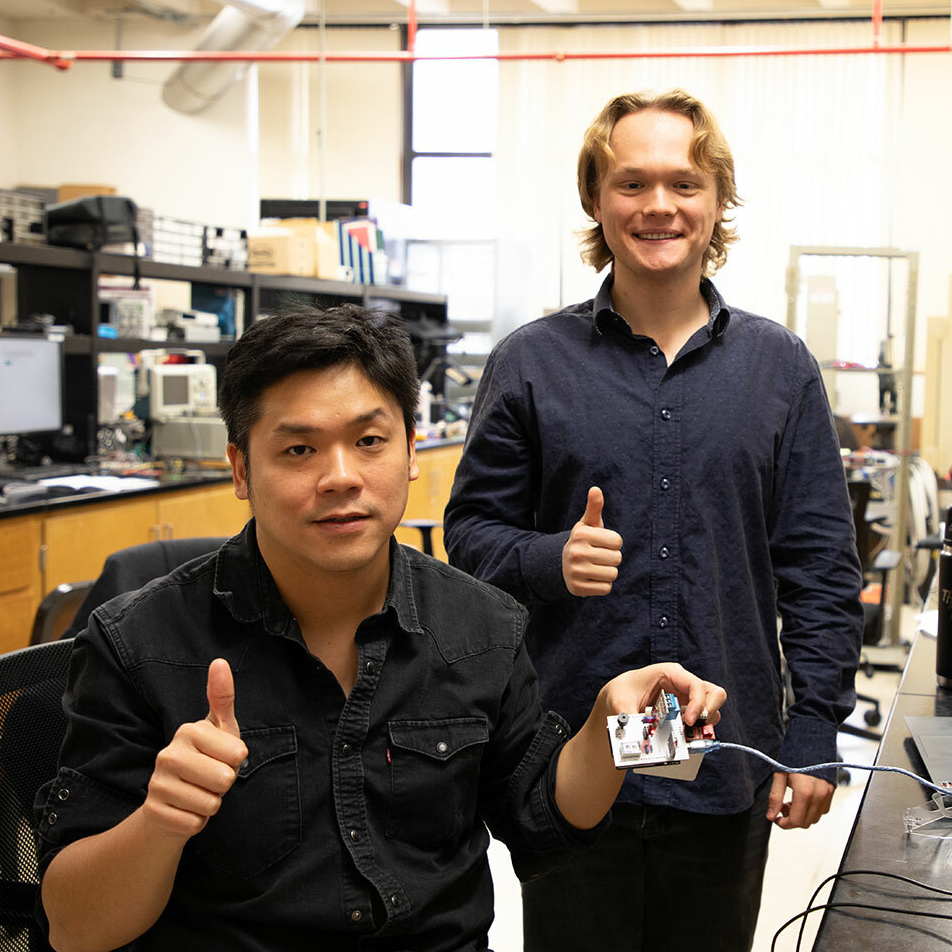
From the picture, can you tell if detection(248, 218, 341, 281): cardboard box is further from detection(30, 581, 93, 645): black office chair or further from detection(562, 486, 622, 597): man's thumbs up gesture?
detection(562, 486, 622, 597): man's thumbs up gesture

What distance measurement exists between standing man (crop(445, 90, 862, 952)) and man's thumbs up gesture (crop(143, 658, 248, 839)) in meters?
0.59

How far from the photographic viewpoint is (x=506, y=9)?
8.05 metres

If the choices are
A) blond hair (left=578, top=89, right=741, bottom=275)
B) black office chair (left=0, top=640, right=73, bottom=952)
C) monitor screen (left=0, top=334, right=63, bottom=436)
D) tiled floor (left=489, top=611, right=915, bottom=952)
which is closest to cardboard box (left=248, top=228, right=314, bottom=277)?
monitor screen (left=0, top=334, right=63, bottom=436)

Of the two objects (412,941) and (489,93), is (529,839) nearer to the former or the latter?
(412,941)

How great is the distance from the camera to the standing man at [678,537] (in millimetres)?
1491

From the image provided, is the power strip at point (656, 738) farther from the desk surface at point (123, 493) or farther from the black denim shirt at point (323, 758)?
the desk surface at point (123, 493)

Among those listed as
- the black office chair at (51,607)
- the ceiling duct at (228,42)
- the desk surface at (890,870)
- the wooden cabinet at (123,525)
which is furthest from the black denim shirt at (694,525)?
the ceiling duct at (228,42)

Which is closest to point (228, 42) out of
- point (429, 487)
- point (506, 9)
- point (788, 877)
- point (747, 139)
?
point (506, 9)

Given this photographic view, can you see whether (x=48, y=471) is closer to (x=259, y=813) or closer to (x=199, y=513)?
(x=199, y=513)

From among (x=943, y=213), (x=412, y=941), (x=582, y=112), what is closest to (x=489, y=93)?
(x=582, y=112)

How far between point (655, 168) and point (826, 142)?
679cm

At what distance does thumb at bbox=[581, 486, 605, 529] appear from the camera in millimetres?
1363

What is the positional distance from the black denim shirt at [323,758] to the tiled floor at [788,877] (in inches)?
59.0

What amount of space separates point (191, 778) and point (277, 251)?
15.3 ft
